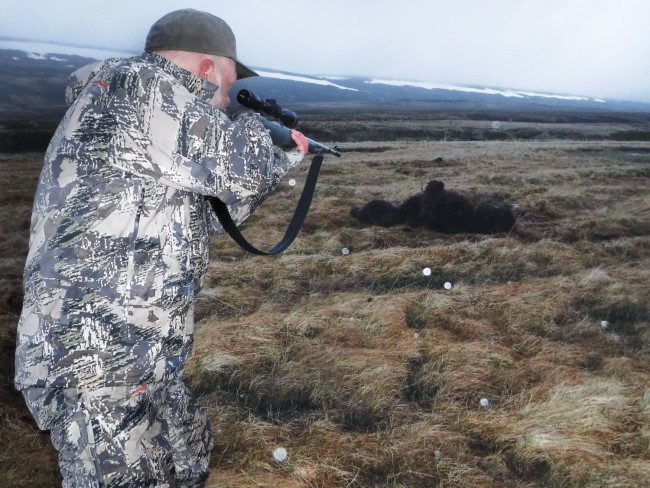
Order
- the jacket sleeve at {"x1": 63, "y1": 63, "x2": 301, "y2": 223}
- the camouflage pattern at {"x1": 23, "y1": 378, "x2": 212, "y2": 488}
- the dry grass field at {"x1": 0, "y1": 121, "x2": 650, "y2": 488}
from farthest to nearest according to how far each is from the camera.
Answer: the dry grass field at {"x1": 0, "y1": 121, "x2": 650, "y2": 488}
the camouflage pattern at {"x1": 23, "y1": 378, "x2": 212, "y2": 488}
the jacket sleeve at {"x1": 63, "y1": 63, "x2": 301, "y2": 223}

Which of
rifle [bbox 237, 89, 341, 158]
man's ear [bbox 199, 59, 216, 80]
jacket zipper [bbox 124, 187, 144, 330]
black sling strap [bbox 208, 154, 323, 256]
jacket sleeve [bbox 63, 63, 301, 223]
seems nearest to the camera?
jacket sleeve [bbox 63, 63, 301, 223]

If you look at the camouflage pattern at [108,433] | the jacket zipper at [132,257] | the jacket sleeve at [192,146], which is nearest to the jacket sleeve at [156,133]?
the jacket sleeve at [192,146]

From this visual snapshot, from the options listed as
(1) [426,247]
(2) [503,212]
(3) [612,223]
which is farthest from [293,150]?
(3) [612,223]

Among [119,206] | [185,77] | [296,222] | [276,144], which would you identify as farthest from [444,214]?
[119,206]

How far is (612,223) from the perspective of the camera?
9.80m

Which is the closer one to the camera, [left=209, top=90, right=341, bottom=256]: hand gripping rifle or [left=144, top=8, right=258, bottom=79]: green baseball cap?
[left=144, top=8, right=258, bottom=79]: green baseball cap

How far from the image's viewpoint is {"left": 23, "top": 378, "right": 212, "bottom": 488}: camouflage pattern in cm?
219

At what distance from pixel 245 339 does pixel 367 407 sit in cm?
172

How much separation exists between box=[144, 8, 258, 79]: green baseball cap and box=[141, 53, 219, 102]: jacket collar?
8 centimetres

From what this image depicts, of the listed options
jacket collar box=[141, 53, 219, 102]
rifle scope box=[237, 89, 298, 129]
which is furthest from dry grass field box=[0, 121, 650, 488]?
jacket collar box=[141, 53, 219, 102]

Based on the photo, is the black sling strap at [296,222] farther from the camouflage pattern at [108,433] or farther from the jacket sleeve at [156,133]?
the camouflage pattern at [108,433]

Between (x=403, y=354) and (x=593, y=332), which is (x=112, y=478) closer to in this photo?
(x=403, y=354)

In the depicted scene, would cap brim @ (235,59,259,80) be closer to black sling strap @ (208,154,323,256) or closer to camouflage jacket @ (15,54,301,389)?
camouflage jacket @ (15,54,301,389)

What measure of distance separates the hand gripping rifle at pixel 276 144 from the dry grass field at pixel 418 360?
1709 mm
